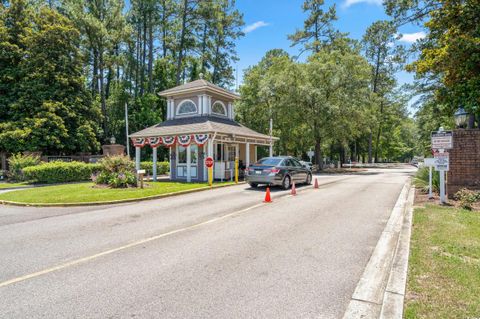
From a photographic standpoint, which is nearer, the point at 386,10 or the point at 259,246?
the point at 259,246

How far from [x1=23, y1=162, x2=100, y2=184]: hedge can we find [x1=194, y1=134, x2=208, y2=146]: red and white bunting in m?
9.47

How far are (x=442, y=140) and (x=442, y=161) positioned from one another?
707 mm

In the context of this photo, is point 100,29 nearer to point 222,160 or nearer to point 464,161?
point 222,160

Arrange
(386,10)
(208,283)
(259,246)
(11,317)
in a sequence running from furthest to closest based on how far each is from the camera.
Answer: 1. (386,10)
2. (259,246)
3. (208,283)
4. (11,317)

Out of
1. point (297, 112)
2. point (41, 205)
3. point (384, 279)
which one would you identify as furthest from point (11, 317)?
point (297, 112)

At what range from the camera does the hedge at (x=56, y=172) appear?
20141mm

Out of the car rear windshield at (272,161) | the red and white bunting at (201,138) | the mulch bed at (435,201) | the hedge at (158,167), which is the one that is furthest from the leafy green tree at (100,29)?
the mulch bed at (435,201)

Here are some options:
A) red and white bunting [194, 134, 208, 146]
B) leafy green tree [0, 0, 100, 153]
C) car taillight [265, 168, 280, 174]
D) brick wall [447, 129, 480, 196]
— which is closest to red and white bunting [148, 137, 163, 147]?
red and white bunting [194, 134, 208, 146]

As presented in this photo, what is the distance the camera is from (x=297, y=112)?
32281mm

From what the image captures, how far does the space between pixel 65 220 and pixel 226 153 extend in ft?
45.7

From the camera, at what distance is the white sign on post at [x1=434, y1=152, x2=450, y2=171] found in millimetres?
10031

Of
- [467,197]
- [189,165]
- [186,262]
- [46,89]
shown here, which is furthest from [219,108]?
[186,262]

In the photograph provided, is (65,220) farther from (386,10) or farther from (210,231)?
(386,10)

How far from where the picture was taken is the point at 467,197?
30.8 ft
